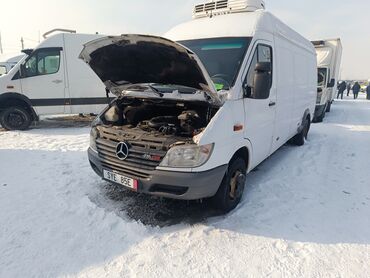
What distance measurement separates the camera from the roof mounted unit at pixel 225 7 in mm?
4918

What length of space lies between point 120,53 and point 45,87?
20.7 feet

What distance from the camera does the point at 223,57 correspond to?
394cm

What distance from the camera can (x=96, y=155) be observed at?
13.0 feet

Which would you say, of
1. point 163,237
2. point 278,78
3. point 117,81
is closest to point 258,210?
point 163,237

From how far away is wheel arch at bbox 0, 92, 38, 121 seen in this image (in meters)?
8.81

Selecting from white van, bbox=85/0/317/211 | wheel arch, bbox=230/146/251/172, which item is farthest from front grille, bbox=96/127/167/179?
wheel arch, bbox=230/146/251/172

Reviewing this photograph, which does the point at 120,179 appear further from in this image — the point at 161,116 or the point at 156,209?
the point at 161,116

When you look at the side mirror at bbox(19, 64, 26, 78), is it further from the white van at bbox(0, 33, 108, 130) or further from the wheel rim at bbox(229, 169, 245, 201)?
the wheel rim at bbox(229, 169, 245, 201)

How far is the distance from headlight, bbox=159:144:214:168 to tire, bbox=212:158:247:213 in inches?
23.8

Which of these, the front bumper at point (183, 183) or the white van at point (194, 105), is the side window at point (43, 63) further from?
the front bumper at point (183, 183)

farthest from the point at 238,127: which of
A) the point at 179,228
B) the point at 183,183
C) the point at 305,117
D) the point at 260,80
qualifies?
the point at 305,117

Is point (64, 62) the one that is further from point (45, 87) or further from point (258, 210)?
point (258, 210)

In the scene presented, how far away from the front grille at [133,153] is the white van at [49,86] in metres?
6.47

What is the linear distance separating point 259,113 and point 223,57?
0.98 metres
